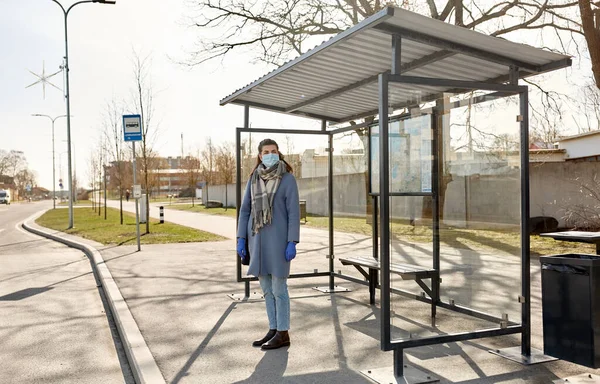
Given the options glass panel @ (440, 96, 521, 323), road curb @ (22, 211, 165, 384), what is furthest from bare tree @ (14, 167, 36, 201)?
glass panel @ (440, 96, 521, 323)

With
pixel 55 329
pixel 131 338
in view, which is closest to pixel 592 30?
pixel 131 338

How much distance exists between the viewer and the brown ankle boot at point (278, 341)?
509 cm

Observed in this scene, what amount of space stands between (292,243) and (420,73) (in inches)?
93.5

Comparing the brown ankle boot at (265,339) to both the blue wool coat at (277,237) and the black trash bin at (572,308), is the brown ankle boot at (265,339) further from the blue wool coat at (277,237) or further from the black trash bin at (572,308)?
the black trash bin at (572,308)

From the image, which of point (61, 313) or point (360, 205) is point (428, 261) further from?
point (61, 313)

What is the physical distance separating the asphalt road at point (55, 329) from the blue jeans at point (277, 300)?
53.7 inches

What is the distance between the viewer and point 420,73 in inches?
235

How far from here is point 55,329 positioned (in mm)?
6270

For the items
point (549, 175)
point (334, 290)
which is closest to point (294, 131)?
point (334, 290)

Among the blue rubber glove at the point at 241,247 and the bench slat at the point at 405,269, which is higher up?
the blue rubber glove at the point at 241,247

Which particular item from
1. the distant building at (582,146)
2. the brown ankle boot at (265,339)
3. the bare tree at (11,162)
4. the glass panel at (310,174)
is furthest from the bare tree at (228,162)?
the bare tree at (11,162)

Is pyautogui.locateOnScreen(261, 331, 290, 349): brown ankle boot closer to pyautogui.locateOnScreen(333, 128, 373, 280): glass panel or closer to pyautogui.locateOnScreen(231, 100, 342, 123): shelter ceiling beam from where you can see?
pyautogui.locateOnScreen(333, 128, 373, 280): glass panel

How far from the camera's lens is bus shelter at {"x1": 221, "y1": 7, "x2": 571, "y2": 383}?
4441 millimetres

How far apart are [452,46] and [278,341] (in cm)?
301
